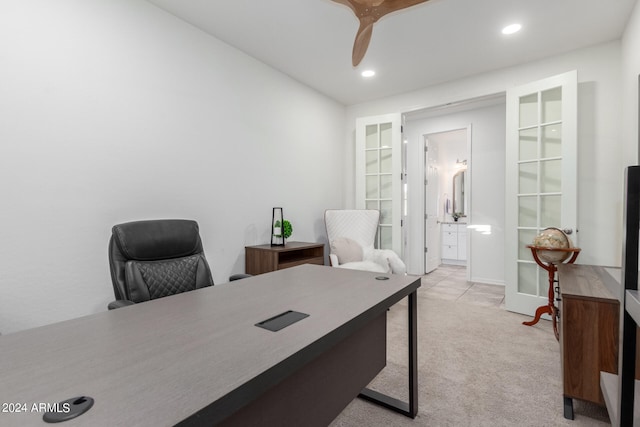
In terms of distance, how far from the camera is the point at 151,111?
2492 millimetres

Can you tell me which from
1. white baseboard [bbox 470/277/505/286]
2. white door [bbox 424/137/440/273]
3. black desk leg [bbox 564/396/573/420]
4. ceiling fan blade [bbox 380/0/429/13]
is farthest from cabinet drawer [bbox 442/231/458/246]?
ceiling fan blade [bbox 380/0/429/13]

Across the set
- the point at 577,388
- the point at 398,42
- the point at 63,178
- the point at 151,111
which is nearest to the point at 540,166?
the point at 398,42

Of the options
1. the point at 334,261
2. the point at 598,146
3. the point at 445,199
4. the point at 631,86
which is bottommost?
the point at 334,261

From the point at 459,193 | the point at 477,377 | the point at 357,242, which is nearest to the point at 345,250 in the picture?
the point at 357,242

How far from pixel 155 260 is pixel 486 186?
4824 millimetres

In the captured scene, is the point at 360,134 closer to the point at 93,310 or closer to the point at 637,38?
the point at 637,38

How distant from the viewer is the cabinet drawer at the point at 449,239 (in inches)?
257

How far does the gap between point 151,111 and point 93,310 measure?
154 cm

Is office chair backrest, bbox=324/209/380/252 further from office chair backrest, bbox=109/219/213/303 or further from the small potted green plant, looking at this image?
office chair backrest, bbox=109/219/213/303

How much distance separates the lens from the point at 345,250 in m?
3.86

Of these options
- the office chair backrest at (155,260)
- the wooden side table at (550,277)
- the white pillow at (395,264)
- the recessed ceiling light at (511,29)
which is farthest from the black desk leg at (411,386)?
the recessed ceiling light at (511,29)

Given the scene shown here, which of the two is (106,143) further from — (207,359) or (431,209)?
(431,209)

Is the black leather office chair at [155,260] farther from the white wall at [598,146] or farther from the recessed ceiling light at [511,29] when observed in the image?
the white wall at [598,146]

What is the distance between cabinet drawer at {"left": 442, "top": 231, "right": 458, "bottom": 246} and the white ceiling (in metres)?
3.64
